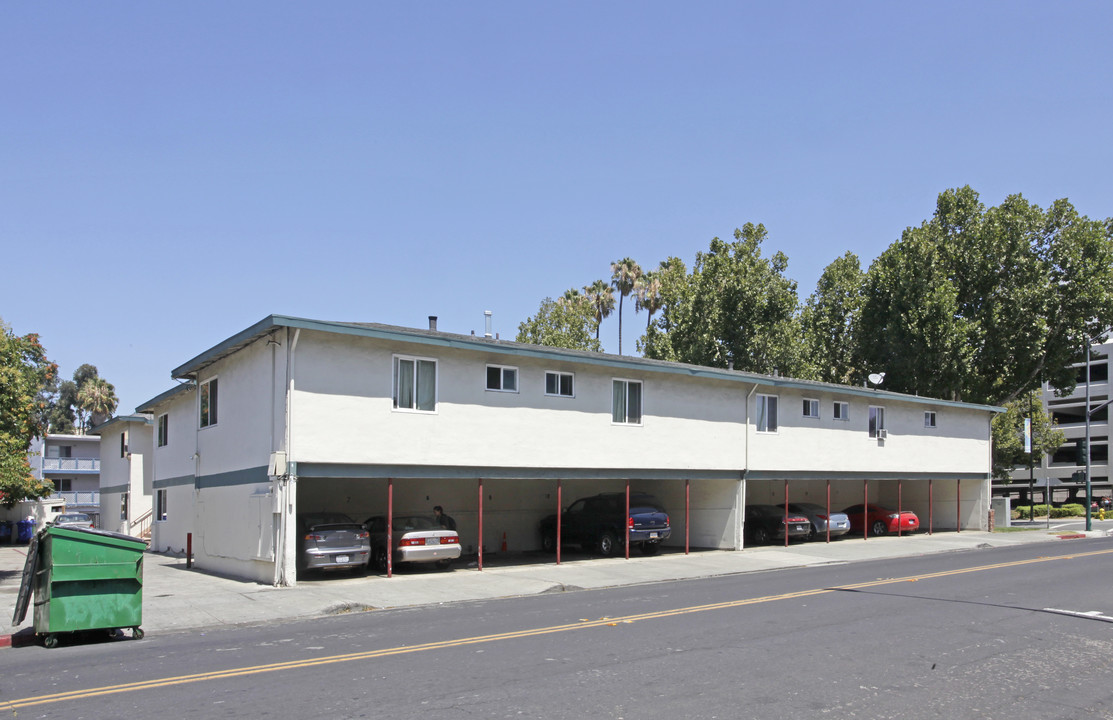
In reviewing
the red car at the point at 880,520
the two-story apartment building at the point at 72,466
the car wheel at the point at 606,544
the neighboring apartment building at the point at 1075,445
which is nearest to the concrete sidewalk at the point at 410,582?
the car wheel at the point at 606,544

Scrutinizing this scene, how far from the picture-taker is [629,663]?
31.0 ft

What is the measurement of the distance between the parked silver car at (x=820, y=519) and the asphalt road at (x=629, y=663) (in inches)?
579

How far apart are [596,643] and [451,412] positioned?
35.2 ft

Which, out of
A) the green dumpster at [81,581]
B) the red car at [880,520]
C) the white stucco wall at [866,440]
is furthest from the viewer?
the red car at [880,520]

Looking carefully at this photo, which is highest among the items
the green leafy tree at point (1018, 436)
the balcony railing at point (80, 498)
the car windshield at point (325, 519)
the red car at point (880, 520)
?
the green leafy tree at point (1018, 436)

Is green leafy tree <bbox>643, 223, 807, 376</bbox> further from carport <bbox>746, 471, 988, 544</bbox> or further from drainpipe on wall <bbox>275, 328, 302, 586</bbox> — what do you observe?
drainpipe on wall <bbox>275, 328, 302, 586</bbox>

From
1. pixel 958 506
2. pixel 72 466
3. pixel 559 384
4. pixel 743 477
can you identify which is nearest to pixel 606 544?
pixel 559 384

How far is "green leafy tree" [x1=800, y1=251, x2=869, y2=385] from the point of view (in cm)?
5338

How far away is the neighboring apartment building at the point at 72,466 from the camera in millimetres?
56438

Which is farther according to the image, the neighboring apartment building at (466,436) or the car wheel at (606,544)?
the car wheel at (606,544)

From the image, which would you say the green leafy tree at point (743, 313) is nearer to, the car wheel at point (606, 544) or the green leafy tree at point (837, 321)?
the green leafy tree at point (837, 321)

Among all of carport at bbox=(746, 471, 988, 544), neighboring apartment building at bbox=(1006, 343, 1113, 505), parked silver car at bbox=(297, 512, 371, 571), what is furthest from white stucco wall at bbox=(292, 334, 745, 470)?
neighboring apartment building at bbox=(1006, 343, 1113, 505)

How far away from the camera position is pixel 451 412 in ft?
68.4

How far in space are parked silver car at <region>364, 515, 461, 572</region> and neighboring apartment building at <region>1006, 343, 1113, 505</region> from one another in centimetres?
6674
